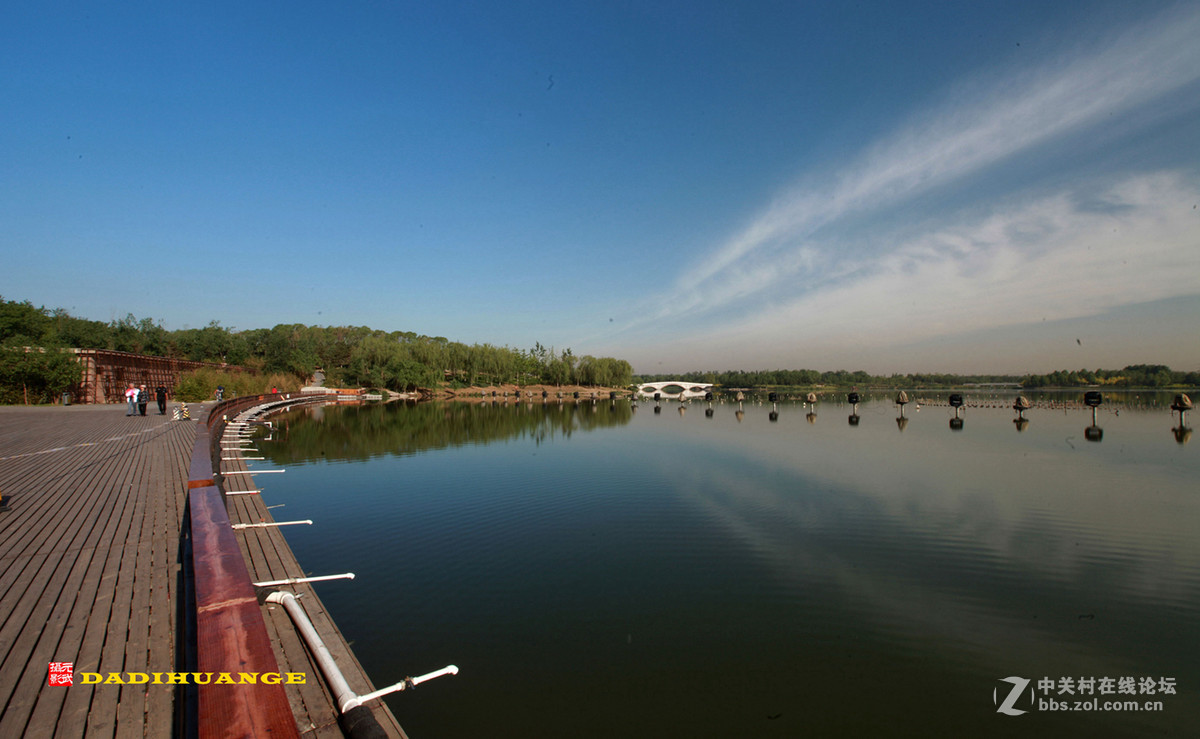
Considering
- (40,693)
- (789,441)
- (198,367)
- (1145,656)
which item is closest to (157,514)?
(40,693)

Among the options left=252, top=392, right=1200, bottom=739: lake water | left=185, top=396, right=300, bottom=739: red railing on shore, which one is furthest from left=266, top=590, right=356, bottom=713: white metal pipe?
left=252, top=392, right=1200, bottom=739: lake water

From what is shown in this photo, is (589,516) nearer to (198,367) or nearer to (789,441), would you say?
(789,441)

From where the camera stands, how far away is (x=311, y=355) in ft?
247

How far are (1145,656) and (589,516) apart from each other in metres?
8.18

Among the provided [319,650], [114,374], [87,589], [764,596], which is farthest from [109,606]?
[114,374]

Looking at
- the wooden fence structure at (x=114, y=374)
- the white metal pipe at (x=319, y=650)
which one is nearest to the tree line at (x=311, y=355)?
the wooden fence structure at (x=114, y=374)

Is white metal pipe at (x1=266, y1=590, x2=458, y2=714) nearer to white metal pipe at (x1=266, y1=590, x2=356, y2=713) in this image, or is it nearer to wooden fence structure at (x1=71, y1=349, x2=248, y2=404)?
white metal pipe at (x1=266, y1=590, x2=356, y2=713)

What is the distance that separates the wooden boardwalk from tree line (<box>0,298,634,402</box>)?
1191 inches

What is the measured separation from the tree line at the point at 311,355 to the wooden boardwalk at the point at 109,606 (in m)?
30.3

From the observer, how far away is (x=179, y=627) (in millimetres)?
4125

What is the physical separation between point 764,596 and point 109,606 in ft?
22.9

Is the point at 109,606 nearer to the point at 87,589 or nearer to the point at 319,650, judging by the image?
the point at 87,589

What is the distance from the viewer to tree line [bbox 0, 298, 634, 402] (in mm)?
40625

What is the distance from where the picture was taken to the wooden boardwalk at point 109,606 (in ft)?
10.1
